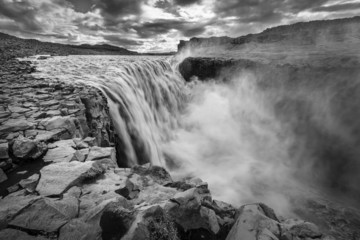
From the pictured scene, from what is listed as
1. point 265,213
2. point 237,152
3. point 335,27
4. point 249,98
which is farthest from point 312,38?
point 265,213

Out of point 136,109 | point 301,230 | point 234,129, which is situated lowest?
point 234,129

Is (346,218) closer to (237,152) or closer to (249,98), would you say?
(237,152)

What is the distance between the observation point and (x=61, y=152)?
426 cm

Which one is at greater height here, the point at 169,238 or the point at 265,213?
the point at 169,238

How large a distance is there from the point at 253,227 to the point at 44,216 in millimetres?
2911

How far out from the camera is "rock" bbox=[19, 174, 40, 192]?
10.4ft

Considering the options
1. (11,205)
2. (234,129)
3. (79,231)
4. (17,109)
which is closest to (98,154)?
(11,205)

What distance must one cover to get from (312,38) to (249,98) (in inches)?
517

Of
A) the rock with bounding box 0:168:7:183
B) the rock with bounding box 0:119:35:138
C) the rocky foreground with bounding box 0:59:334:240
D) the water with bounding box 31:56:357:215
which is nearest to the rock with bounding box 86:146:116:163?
the rocky foreground with bounding box 0:59:334:240

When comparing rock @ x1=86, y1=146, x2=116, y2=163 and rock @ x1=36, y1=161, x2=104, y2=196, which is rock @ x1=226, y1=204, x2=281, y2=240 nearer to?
rock @ x1=36, y1=161, x2=104, y2=196

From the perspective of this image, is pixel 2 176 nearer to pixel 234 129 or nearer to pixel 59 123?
pixel 59 123

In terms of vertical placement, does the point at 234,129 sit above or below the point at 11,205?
below

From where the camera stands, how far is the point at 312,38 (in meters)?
23.3

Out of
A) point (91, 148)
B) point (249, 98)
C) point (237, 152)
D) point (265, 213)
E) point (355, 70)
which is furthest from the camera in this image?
point (249, 98)
